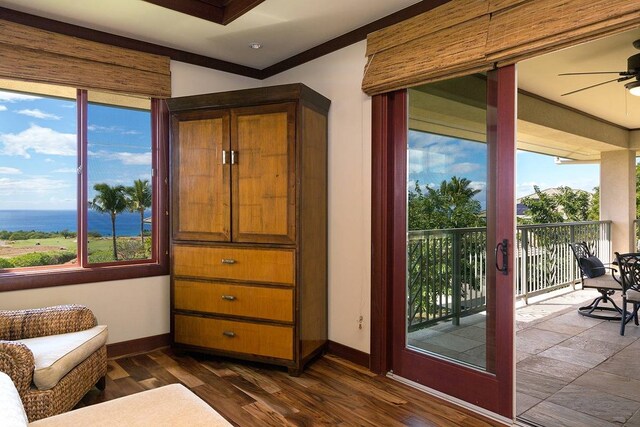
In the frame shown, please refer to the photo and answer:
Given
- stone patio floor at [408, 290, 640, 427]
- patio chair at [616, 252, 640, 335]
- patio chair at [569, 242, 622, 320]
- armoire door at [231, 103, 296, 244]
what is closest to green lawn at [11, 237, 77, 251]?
armoire door at [231, 103, 296, 244]

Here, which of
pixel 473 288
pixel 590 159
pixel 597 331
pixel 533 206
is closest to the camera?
pixel 473 288

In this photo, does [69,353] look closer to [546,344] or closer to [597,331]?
[546,344]

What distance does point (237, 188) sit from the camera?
3.09 m

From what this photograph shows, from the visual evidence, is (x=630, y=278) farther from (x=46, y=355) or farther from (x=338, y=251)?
(x=46, y=355)

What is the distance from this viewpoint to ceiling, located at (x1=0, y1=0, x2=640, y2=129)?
2688mm

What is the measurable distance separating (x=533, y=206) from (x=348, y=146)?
5.35 m

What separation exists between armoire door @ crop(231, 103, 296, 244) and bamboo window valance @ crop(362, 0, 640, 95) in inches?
27.3

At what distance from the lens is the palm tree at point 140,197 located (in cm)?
339

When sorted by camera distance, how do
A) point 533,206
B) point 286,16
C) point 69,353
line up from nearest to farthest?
point 69,353, point 286,16, point 533,206

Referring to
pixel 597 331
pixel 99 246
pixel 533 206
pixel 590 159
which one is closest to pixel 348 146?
pixel 99 246

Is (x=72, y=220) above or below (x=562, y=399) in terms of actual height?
above

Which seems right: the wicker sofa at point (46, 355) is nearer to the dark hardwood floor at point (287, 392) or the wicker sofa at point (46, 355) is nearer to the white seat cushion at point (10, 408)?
the dark hardwood floor at point (287, 392)

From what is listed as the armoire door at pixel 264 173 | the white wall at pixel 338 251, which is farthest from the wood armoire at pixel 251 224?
the white wall at pixel 338 251

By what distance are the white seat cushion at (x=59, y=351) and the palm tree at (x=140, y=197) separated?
1.09 metres
